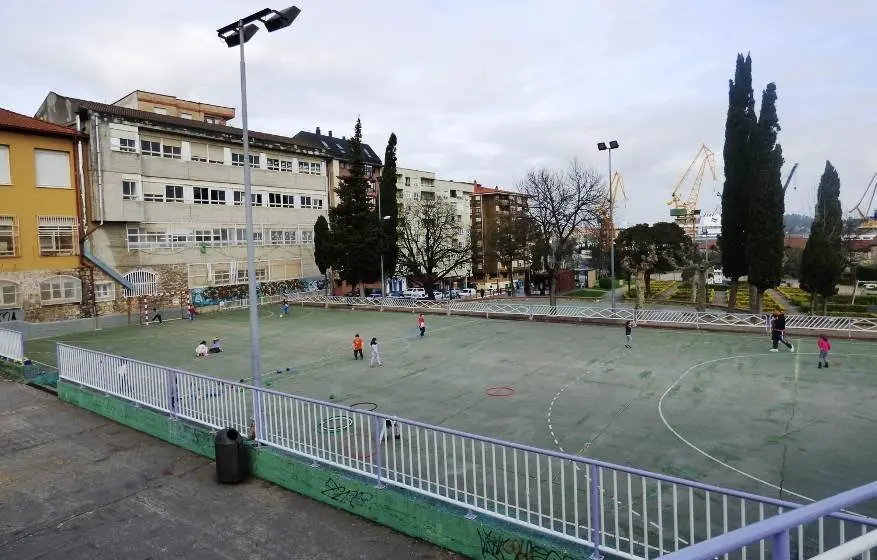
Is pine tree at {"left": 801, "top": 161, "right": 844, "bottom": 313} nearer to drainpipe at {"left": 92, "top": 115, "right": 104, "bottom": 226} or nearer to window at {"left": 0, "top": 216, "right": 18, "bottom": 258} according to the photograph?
drainpipe at {"left": 92, "top": 115, "right": 104, "bottom": 226}

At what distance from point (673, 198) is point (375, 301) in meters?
147

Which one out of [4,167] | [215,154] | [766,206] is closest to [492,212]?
→ [215,154]

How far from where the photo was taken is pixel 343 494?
7715mm

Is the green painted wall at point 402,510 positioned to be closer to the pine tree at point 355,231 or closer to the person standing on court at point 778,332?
the person standing on court at point 778,332

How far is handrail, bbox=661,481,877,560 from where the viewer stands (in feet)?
6.70

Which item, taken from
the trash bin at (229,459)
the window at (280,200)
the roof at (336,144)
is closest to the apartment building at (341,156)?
the roof at (336,144)

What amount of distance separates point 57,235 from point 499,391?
3283 centimetres

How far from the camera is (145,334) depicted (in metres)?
31.4

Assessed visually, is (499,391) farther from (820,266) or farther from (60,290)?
(60,290)

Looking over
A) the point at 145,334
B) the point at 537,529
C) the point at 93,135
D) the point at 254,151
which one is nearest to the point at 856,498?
the point at 537,529

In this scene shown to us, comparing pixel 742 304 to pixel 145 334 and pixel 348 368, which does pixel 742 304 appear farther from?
pixel 145 334

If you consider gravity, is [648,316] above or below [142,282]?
below

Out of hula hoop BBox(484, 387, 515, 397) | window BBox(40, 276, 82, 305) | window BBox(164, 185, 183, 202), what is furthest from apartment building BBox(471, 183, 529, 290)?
hula hoop BBox(484, 387, 515, 397)

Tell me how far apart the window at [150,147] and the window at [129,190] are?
260 cm
